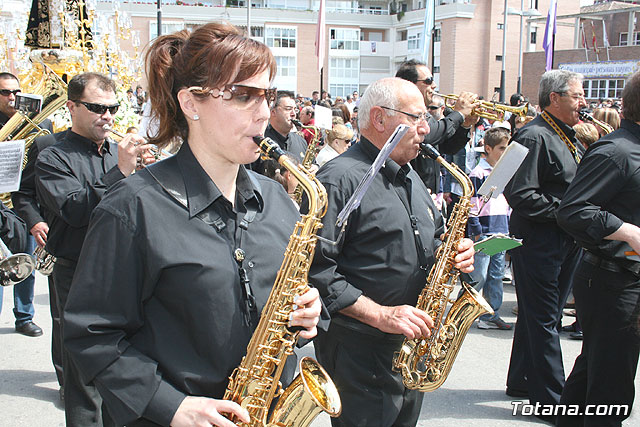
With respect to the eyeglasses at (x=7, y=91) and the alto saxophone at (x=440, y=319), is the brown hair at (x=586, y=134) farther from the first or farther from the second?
the eyeglasses at (x=7, y=91)

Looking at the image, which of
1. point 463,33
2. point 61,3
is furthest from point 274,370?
point 463,33

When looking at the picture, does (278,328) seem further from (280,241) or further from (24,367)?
(24,367)

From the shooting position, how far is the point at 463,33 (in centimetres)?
5162

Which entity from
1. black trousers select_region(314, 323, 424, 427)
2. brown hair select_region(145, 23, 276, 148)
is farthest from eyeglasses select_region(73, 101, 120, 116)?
black trousers select_region(314, 323, 424, 427)

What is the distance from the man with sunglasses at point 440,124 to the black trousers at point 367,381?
2.26 m

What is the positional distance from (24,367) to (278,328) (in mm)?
4433

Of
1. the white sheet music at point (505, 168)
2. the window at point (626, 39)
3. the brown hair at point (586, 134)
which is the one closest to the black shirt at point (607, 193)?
the white sheet music at point (505, 168)

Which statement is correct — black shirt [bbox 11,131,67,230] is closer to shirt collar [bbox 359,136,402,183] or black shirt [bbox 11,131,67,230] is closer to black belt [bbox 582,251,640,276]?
shirt collar [bbox 359,136,402,183]

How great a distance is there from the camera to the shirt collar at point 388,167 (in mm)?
3035

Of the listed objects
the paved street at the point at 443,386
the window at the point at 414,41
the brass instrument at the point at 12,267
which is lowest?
the paved street at the point at 443,386

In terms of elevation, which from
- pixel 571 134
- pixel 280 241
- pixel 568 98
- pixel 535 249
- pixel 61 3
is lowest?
pixel 535 249

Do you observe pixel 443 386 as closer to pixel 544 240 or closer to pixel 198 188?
pixel 544 240

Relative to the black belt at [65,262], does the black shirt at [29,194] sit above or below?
above

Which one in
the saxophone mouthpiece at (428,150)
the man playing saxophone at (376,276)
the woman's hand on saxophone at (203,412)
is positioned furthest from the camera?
the saxophone mouthpiece at (428,150)
